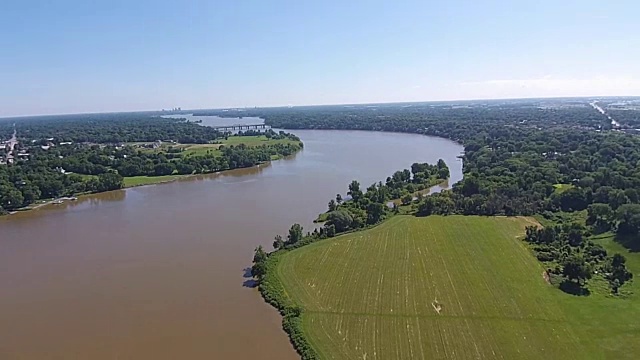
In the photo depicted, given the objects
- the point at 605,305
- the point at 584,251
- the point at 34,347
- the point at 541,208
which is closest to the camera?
the point at 34,347

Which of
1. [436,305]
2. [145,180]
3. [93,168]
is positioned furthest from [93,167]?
[436,305]

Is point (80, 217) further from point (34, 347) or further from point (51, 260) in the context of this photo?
point (34, 347)

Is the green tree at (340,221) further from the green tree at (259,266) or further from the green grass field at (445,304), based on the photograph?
the green tree at (259,266)

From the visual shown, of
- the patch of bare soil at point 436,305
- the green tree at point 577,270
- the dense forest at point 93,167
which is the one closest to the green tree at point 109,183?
the dense forest at point 93,167

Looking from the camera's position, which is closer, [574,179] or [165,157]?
[574,179]

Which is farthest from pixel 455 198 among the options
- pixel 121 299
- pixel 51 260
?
pixel 51 260

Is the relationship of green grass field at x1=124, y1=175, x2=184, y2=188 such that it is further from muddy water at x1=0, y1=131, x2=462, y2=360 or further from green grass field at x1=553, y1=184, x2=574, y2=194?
green grass field at x1=553, y1=184, x2=574, y2=194

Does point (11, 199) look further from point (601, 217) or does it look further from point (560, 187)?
point (560, 187)

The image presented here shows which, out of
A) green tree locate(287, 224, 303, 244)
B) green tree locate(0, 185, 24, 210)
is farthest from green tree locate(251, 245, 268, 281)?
green tree locate(0, 185, 24, 210)
